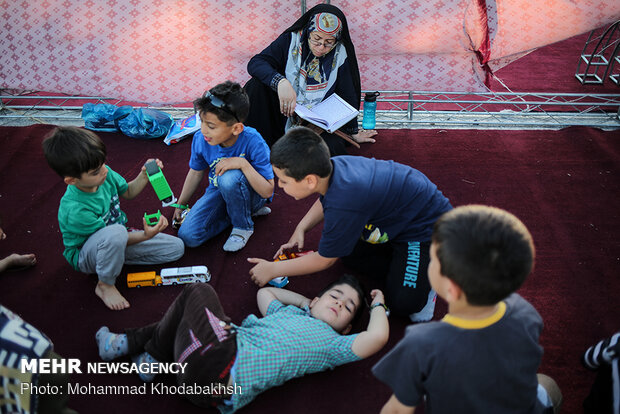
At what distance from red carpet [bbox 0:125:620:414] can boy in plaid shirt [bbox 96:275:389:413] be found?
14cm

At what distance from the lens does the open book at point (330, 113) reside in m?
3.14

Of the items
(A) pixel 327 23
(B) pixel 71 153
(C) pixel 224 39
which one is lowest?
(B) pixel 71 153

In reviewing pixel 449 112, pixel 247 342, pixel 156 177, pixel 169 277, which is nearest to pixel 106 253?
pixel 169 277

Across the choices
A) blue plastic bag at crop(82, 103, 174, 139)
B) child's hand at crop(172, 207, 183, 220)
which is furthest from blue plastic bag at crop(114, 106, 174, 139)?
child's hand at crop(172, 207, 183, 220)

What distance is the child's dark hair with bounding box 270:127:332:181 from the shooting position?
6.26 ft

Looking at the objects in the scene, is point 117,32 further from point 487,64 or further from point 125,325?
point 487,64

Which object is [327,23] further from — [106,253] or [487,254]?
[487,254]

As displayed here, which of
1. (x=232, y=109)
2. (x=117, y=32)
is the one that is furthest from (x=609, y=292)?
(x=117, y=32)

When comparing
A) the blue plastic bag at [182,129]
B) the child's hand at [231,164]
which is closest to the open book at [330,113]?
the child's hand at [231,164]

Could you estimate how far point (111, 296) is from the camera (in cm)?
Answer: 228

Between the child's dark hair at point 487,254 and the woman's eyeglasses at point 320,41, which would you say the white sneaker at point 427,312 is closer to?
the child's dark hair at point 487,254

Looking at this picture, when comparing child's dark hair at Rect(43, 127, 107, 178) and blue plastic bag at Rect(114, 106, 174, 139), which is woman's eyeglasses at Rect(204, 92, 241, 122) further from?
blue plastic bag at Rect(114, 106, 174, 139)

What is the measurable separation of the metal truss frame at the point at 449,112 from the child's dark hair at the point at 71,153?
73.2 inches

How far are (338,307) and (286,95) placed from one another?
5.20 feet
